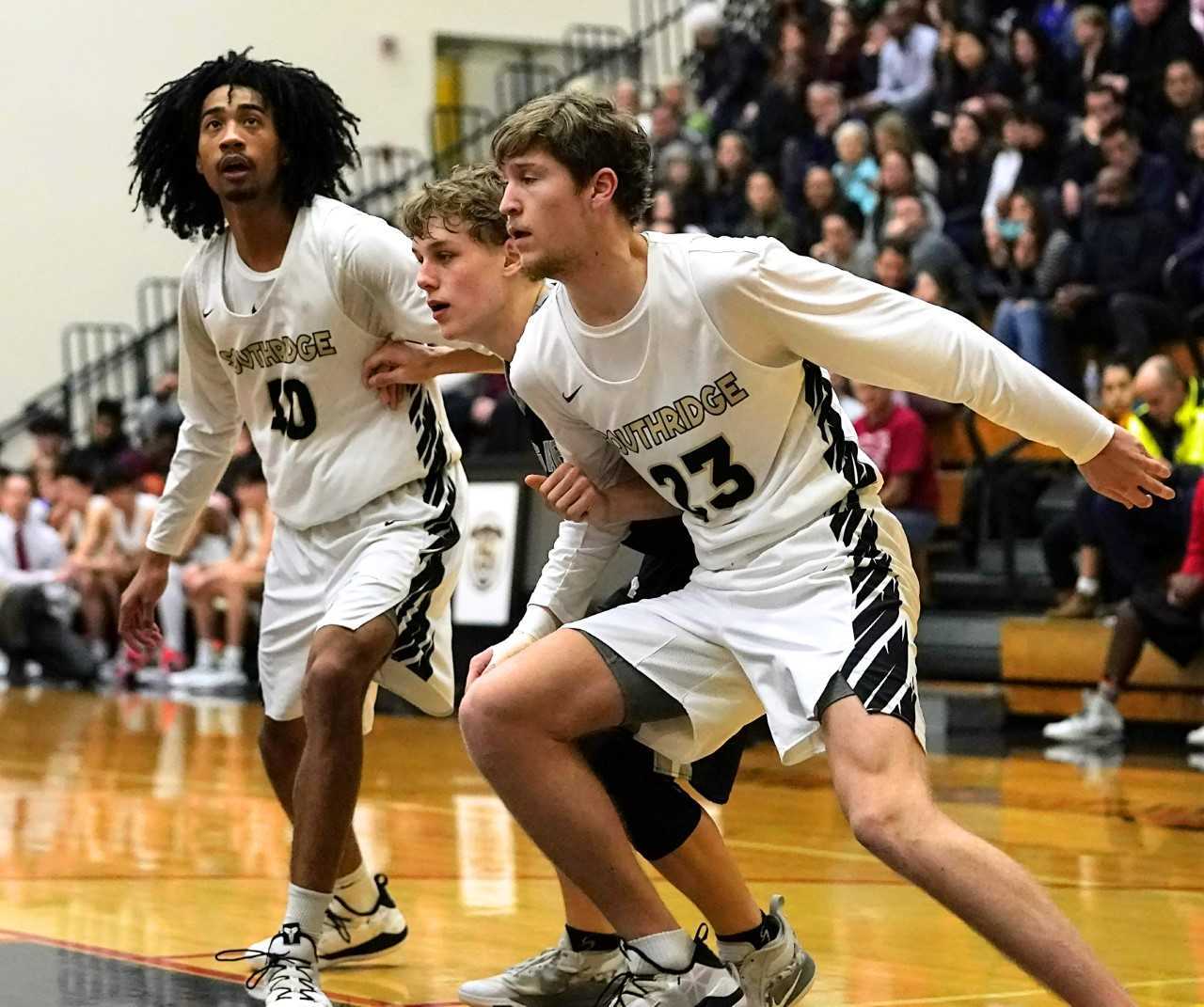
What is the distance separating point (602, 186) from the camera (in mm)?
3625

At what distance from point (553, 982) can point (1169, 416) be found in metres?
6.17

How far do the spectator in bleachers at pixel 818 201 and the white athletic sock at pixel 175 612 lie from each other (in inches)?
191

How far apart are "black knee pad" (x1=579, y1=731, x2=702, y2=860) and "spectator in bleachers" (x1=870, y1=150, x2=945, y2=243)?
8.46 m

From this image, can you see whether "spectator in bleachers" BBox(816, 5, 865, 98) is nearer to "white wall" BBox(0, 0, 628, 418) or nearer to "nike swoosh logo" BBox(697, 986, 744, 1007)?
"white wall" BBox(0, 0, 628, 418)

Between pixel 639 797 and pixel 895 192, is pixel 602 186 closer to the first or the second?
pixel 639 797

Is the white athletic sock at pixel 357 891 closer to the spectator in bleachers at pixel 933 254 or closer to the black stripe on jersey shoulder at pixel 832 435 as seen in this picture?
the black stripe on jersey shoulder at pixel 832 435

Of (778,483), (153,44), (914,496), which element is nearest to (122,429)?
(153,44)

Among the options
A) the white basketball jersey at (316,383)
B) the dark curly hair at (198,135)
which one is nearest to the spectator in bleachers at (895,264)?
the dark curly hair at (198,135)

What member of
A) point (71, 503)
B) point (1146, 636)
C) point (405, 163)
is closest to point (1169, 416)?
point (1146, 636)

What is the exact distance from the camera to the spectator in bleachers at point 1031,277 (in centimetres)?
1087

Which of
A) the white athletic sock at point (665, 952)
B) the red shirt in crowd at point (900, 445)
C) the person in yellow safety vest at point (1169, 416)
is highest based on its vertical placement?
the person in yellow safety vest at point (1169, 416)

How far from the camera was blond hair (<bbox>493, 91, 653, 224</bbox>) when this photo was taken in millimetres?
3588

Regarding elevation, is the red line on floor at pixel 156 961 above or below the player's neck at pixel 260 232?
below

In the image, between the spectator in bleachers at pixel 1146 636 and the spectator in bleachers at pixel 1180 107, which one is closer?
the spectator in bleachers at pixel 1146 636
